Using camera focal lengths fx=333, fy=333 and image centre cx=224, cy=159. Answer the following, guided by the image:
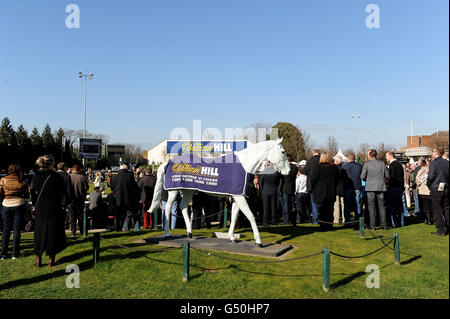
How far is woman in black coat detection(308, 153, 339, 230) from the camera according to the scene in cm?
980

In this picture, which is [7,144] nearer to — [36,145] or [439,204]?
[36,145]

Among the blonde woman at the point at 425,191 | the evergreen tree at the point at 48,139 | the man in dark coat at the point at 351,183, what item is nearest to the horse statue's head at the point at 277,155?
the man in dark coat at the point at 351,183

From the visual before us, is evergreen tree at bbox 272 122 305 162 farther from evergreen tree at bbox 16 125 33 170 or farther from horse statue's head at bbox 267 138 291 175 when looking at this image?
horse statue's head at bbox 267 138 291 175

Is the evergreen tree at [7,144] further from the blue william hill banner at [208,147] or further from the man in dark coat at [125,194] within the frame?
the man in dark coat at [125,194]

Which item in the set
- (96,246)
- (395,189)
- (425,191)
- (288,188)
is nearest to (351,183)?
(395,189)

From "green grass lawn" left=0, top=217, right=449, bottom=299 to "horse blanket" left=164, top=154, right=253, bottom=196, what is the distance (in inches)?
59.5

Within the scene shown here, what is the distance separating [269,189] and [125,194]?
449cm

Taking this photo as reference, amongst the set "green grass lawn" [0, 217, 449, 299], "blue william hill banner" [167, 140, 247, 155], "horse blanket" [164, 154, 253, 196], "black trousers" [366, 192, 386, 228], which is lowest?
"green grass lawn" [0, 217, 449, 299]

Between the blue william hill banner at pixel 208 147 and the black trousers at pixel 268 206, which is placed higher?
the blue william hill banner at pixel 208 147

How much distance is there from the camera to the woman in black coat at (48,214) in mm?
6863

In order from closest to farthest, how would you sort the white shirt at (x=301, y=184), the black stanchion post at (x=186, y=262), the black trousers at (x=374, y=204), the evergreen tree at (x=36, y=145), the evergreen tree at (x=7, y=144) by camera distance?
the black stanchion post at (x=186, y=262) → the black trousers at (x=374, y=204) → the white shirt at (x=301, y=184) → the evergreen tree at (x=7, y=144) → the evergreen tree at (x=36, y=145)

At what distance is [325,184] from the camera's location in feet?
32.1

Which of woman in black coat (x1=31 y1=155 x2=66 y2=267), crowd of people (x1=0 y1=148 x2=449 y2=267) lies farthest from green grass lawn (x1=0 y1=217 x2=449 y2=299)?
crowd of people (x1=0 y1=148 x2=449 y2=267)
